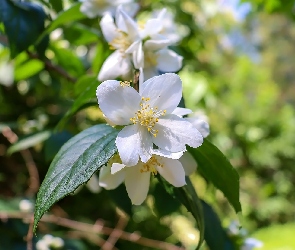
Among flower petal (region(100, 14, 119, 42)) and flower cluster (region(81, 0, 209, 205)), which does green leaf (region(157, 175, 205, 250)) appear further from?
flower petal (region(100, 14, 119, 42))

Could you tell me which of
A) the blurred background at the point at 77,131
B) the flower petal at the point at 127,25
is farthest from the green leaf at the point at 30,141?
the flower petal at the point at 127,25

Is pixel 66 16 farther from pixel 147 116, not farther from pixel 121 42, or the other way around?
pixel 147 116

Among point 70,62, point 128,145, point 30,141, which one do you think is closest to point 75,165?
point 128,145

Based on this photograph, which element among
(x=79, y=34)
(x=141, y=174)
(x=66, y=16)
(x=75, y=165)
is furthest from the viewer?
(x=79, y=34)

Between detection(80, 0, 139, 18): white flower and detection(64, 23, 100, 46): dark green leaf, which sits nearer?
detection(80, 0, 139, 18): white flower

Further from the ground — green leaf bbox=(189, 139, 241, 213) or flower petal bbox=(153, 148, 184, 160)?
flower petal bbox=(153, 148, 184, 160)

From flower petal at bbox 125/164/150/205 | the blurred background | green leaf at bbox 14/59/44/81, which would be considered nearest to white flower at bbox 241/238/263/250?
the blurred background

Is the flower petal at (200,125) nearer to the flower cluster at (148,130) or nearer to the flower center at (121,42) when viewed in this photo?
the flower cluster at (148,130)
